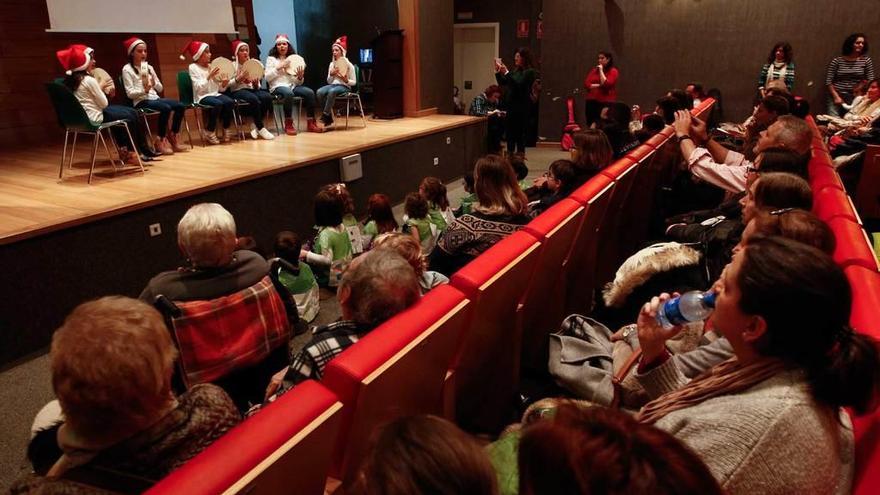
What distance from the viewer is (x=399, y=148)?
5.72 meters

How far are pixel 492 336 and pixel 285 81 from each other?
17.4ft

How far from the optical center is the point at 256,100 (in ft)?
18.8

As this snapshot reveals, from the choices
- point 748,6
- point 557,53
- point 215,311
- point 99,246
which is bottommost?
point 99,246

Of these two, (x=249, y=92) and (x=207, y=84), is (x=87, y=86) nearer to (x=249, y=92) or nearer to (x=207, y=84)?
(x=207, y=84)

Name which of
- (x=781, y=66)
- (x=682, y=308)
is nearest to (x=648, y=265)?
(x=682, y=308)

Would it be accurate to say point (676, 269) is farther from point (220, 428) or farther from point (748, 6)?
point (748, 6)

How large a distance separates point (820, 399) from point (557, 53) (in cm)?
834

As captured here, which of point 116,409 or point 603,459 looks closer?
point 603,459

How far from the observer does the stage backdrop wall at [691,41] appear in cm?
719

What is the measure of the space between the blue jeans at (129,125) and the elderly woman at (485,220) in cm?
319

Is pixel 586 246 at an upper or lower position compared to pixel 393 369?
lower

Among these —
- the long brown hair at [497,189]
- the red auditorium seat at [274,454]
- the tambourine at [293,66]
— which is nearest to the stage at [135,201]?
the tambourine at [293,66]

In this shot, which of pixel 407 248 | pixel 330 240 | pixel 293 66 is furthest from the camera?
pixel 293 66

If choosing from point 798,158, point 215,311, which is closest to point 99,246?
point 215,311
